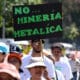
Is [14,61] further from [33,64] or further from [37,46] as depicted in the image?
[37,46]

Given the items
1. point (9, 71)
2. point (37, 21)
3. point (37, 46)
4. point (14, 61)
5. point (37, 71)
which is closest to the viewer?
point (9, 71)

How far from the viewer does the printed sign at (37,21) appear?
28.5 ft

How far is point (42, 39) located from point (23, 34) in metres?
0.37

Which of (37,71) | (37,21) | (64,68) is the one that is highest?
(37,21)

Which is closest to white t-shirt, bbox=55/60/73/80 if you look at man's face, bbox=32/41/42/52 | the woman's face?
man's face, bbox=32/41/42/52

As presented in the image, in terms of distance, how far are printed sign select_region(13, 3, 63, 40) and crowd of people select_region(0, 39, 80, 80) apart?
1.00ft

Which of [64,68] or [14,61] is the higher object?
[14,61]

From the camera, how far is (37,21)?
29.0ft

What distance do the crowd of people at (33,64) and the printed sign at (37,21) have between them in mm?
304

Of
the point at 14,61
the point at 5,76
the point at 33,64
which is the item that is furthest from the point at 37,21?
the point at 5,76

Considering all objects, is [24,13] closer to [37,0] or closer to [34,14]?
[34,14]

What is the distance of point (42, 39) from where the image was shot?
8477 millimetres

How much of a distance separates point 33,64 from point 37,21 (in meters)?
2.54

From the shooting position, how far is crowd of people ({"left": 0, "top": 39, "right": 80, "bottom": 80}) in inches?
163
